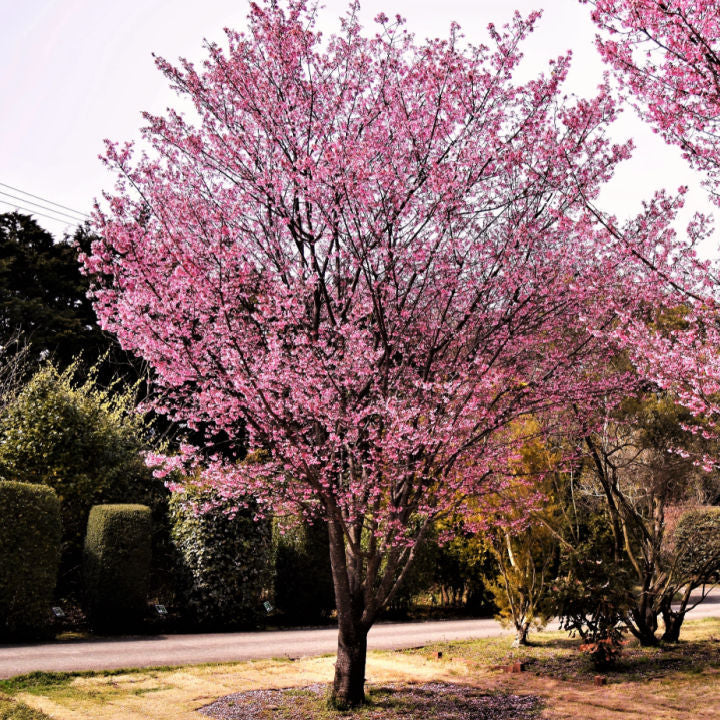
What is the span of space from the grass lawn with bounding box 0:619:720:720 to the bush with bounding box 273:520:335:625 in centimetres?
436

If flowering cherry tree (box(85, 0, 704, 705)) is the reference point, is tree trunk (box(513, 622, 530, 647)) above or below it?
below

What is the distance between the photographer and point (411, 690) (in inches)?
253

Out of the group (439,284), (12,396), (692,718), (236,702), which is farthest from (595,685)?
(12,396)

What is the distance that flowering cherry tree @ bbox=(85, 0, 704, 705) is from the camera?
5.57 meters

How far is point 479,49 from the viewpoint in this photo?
19.4ft

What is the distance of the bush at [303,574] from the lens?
1257cm

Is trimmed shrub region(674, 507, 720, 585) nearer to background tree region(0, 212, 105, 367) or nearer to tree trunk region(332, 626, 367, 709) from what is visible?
tree trunk region(332, 626, 367, 709)

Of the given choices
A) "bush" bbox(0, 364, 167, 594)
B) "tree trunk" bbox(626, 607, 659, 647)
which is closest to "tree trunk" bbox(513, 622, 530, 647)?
"tree trunk" bbox(626, 607, 659, 647)

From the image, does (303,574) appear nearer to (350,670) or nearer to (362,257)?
(350,670)

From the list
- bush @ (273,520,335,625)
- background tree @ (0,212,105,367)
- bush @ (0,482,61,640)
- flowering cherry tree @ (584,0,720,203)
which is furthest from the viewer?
background tree @ (0,212,105,367)

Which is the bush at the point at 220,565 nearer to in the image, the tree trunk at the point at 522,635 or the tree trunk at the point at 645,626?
the tree trunk at the point at 522,635

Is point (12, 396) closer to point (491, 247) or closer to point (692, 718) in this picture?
point (491, 247)

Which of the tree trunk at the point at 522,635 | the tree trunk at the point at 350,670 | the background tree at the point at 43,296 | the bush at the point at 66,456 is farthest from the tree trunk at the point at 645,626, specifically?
the background tree at the point at 43,296

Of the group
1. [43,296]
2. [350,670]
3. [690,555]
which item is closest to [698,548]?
[690,555]
